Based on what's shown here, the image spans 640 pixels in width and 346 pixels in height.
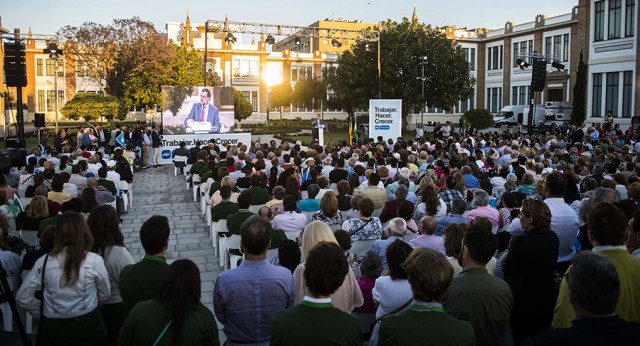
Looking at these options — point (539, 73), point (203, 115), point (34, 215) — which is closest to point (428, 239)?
point (34, 215)

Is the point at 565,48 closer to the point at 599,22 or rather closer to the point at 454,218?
the point at 599,22

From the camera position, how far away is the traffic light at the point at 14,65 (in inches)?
Answer: 714

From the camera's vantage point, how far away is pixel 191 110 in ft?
73.5

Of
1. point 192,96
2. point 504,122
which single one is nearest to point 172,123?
point 192,96

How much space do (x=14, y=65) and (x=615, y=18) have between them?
1268 inches

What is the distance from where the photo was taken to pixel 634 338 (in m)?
2.56

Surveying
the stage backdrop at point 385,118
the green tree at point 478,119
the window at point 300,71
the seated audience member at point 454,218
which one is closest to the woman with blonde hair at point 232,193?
the seated audience member at point 454,218

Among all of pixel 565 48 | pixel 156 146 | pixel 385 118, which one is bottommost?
pixel 156 146

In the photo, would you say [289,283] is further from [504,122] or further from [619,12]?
[504,122]

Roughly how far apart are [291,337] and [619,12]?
121 feet

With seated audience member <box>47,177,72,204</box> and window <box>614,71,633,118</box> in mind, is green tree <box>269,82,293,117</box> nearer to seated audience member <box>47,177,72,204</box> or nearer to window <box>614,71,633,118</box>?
window <box>614,71,633,118</box>

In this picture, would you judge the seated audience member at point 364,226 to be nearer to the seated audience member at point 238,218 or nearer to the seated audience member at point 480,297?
the seated audience member at point 238,218

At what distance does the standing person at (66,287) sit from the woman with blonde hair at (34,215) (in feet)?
10.9

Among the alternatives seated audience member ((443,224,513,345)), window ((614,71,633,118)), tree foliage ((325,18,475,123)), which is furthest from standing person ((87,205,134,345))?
window ((614,71,633,118))
